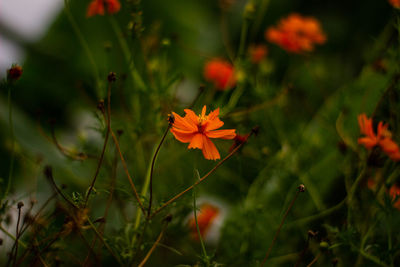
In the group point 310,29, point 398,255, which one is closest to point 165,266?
point 398,255

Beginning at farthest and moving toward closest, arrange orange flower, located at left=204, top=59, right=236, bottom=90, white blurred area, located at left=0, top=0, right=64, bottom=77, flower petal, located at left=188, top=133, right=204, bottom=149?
white blurred area, located at left=0, top=0, right=64, bottom=77 < orange flower, located at left=204, top=59, right=236, bottom=90 < flower petal, located at left=188, top=133, right=204, bottom=149

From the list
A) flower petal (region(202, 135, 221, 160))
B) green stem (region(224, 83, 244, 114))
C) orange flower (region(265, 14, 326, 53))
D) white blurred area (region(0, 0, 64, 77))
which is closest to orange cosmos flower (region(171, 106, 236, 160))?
flower petal (region(202, 135, 221, 160))

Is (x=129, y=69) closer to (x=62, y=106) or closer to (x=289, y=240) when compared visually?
(x=289, y=240)

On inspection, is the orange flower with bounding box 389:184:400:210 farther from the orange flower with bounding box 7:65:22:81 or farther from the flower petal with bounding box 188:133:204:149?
the orange flower with bounding box 7:65:22:81

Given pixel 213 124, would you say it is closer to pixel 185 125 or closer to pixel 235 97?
pixel 185 125

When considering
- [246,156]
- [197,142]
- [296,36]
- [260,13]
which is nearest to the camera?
[197,142]

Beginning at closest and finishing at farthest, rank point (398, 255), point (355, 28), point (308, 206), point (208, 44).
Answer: point (398, 255) → point (308, 206) → point (355, 28) → point (208, 44)

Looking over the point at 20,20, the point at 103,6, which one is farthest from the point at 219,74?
the point at 20,20

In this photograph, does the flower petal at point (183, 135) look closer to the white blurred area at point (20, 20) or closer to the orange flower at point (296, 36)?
the orange flower at point (296, 36)

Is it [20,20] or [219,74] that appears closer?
[219,74]
